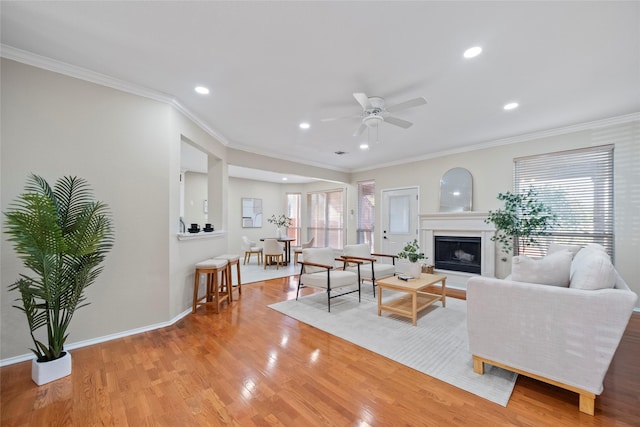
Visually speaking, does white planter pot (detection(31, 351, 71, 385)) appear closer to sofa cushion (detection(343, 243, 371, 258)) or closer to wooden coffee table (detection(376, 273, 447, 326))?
wooden coffee table (detection(376, 273, 447, 326))

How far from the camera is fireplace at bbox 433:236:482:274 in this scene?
4965 mm

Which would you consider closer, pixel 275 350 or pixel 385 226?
pixel 275 350

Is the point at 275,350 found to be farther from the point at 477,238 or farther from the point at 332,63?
the point at 477,238

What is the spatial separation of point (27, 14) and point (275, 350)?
11.0 feet

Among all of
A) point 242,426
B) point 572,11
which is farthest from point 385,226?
point 242,426

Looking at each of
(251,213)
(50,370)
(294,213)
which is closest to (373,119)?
(50,370)

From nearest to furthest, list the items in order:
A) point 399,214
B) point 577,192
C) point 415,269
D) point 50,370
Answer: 1. point 50,370
2. point 415,269
3. point 577,192
4. point 399,214

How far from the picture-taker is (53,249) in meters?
A: 1.98

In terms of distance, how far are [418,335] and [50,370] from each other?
3.35 metres

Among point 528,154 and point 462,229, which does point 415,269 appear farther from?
point 528,154

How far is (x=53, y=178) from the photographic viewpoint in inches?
96.3

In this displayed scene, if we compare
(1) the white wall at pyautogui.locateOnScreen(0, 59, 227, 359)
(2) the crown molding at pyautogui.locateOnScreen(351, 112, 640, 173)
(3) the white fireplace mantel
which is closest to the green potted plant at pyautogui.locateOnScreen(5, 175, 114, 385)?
(1) the white wall at pyautogui.locateOnScreen(0, 59, 227, 359)

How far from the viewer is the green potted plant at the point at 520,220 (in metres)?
4.11

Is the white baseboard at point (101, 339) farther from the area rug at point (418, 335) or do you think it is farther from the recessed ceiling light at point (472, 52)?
the recessed ceiling light at point (472, 52)
